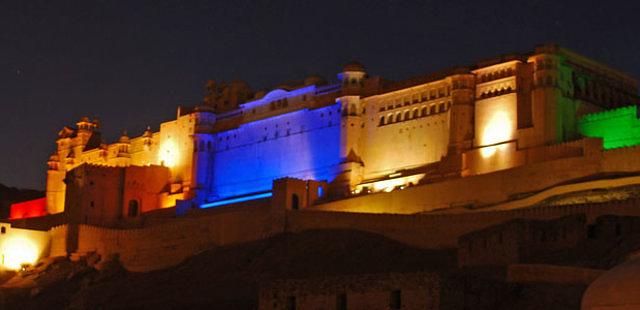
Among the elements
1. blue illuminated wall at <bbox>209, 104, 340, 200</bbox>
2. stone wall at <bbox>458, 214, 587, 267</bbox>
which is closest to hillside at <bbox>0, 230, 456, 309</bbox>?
stone wall at <bbox>458, 214, 587, 267</bbox>

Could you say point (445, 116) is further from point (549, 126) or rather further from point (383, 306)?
point (383, 306)

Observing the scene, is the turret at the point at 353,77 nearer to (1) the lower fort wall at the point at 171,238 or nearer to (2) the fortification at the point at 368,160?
(2) the fortification at the point at 368,160

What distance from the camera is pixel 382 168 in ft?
221

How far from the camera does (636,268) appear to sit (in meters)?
18.2

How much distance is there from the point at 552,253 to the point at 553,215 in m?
7.85

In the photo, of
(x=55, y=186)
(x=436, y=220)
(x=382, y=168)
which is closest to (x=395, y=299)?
(x=436, y=220)

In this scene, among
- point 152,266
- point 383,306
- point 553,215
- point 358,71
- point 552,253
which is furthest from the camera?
point 358,71

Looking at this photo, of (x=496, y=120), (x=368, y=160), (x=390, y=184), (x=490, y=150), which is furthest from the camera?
(x=368, y=160)

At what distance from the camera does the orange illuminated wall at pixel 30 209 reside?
90.1 meters

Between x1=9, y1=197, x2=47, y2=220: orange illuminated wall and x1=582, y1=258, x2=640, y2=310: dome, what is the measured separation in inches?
2966

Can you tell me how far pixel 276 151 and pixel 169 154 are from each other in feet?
35.6

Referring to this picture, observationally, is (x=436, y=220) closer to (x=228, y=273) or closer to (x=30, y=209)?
(x=228, y=273)

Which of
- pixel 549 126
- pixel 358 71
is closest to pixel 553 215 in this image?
pixel 549 126

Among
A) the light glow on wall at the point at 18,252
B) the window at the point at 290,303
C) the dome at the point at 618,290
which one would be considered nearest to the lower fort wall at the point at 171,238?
the light glow on wall at the point at 18,252
